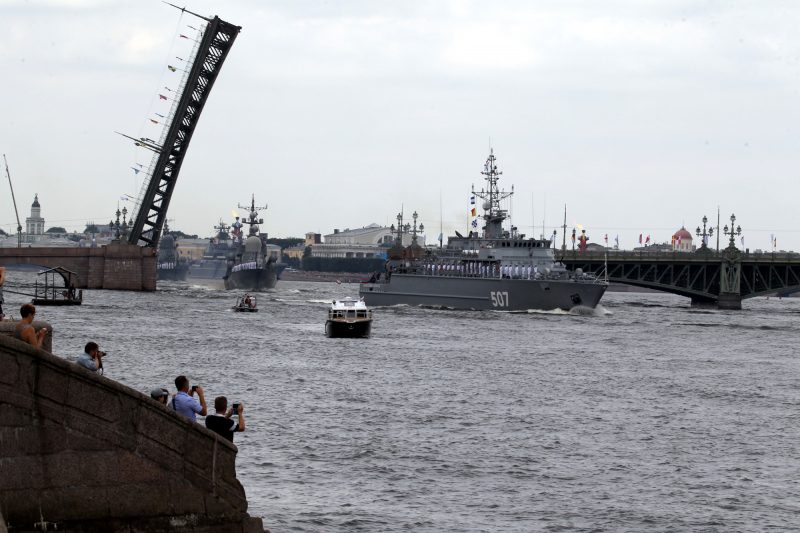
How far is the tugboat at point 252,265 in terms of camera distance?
14800 centimetres

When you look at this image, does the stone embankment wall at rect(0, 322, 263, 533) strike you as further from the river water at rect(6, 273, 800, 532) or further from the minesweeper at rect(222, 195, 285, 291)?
the minesweeper at rect(222, 195, 285, 291)

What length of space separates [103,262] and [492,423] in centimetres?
8258

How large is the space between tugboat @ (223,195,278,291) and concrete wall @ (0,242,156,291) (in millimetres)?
34427

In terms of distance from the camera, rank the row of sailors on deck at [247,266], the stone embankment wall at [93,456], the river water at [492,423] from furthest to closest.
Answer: the row of sailors on deck at [247,266]
the river water at [492,423]
the stone embankment wall at [93,456]

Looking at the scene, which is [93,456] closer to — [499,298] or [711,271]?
[499,298]

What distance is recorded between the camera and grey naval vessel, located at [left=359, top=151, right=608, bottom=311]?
96.1 m

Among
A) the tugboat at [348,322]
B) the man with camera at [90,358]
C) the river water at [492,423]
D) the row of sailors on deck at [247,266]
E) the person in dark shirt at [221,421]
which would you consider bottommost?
the river water at [492,423]

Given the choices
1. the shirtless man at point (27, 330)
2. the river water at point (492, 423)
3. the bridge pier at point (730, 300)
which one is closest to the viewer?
the shirtless man at point (27, 330)

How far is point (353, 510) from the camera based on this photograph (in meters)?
22.0

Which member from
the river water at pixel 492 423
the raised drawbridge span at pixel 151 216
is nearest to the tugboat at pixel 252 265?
the raised drawbridge span at pixel 151 216

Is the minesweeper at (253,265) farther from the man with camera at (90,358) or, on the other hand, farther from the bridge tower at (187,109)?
the man with camera at (90,358)

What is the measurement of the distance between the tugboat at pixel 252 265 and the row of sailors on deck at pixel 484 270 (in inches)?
1899

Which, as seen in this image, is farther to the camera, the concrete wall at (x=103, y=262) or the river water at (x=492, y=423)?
the concrete wall at (x=103, y=262)

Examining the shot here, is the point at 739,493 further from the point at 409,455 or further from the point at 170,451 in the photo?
the point at 170,451
